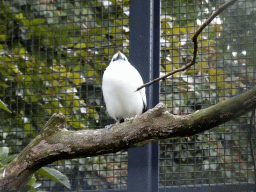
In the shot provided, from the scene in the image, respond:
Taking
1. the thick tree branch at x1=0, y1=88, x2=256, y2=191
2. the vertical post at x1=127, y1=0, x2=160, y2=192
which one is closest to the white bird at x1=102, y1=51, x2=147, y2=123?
the vertical post at x1=127, y1=0, x2=160, y2=192

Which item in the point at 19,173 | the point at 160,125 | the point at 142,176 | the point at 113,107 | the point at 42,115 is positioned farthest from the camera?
the point at 42,115

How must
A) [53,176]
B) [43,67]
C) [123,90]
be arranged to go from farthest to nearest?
[43,67]
[123,90]
[53,176]

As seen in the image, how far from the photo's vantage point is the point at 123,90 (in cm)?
191

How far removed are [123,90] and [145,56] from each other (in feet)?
0.76

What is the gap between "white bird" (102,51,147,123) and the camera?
188cm

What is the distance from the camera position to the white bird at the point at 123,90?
1883mm

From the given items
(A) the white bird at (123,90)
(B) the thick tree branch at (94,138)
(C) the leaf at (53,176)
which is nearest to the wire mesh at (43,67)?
(A) the white bird at (123,90)

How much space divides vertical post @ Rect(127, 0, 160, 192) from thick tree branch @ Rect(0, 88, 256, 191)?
43 centimetres

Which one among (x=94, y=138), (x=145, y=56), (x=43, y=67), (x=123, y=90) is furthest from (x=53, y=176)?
(x=43, y=67)

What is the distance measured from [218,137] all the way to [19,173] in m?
1.30

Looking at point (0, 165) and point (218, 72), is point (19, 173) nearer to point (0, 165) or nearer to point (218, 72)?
point (0, 165)

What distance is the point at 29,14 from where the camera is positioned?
2662mm

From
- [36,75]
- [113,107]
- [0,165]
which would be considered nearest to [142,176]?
[113,107]

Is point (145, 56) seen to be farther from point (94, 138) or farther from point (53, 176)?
point (53, 176)
